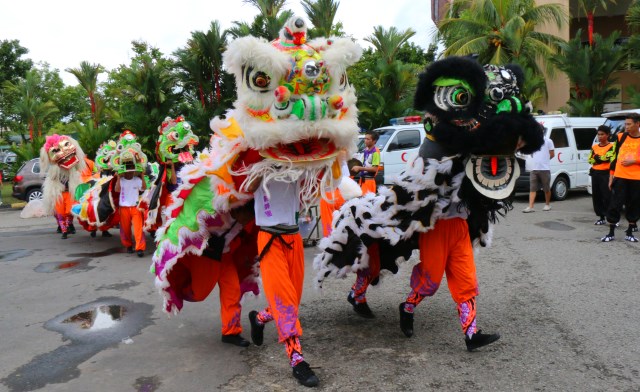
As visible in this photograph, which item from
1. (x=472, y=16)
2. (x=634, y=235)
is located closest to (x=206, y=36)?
(x=472, y=16)

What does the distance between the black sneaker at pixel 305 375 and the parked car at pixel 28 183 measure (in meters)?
15.0

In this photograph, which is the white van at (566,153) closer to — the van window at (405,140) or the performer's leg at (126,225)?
the van window at (405,140)

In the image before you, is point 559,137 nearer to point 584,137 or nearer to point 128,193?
Result: point 584,137

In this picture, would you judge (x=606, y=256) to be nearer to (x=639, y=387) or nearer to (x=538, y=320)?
(x=538, y=320)

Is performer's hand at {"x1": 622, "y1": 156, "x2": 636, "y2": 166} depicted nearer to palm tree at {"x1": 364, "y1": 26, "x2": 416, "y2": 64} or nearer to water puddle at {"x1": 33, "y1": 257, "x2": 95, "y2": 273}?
water puddle at {"x1": 33, "y1": 257, "x2": 95, "y2": 273}

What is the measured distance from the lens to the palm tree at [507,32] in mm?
18812

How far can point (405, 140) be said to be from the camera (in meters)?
13.1

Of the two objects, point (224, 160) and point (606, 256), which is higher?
point (224, 160)

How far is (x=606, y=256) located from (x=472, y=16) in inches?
598

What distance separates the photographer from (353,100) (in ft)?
11.1

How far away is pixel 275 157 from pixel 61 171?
745cm

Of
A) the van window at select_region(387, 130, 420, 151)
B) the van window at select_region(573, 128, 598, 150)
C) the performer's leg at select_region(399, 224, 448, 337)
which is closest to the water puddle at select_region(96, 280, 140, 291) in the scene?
the performer's leg at select_region(399, 224, 448, 337)

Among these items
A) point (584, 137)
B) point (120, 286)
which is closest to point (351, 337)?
point (120, 286)

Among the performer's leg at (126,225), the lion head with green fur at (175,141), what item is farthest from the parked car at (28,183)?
the lion head with green fur at (175,141)
